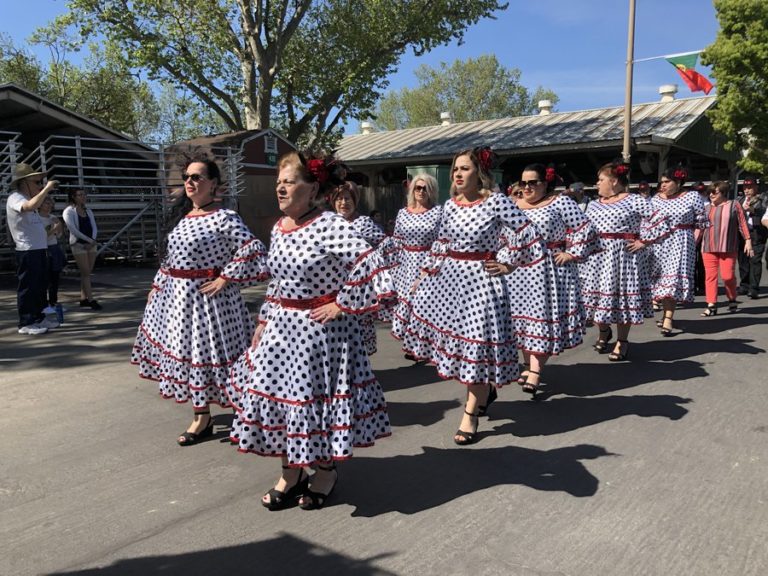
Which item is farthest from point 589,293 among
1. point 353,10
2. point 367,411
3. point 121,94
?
point 121,94

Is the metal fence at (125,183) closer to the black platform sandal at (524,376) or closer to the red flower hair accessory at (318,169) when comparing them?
the black platform sandal at (524,376)

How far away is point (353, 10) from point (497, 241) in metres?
19.2

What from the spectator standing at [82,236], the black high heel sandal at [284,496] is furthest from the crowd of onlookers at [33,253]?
the black high heel sandal at [284,496]

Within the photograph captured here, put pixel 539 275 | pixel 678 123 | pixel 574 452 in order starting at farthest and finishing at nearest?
pixel 678 123 < pixel 539 275 < pixel 574 452

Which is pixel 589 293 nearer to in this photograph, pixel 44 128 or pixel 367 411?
pixel 367 411

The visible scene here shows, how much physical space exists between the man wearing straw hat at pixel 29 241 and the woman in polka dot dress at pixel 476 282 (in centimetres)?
506

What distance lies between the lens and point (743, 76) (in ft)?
76.0

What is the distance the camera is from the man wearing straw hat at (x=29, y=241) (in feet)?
24.7

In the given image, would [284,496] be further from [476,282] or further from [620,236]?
[620,236]

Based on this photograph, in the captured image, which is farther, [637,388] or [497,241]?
[637,388]

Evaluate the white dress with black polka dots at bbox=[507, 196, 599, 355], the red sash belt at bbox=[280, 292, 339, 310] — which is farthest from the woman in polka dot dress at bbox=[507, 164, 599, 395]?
the red sash belt at bbox=[280, 292, 339, 310]

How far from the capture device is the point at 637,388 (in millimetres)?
5754

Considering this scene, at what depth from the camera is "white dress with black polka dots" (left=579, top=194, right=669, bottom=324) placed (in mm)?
6863

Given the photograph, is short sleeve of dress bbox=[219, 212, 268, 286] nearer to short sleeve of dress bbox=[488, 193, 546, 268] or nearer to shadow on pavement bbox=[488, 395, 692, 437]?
short sleeve of dress bbox=[488, 193, 546, 268]
